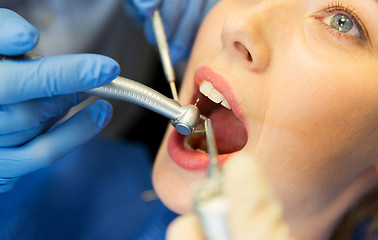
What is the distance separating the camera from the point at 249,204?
1.78 ft

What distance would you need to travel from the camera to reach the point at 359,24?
862 mm

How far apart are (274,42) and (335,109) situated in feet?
0.67

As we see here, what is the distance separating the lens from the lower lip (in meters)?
0.95

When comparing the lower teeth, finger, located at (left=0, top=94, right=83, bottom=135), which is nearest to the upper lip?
the lower teeth

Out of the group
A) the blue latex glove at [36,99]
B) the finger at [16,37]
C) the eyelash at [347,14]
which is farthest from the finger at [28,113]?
the eyelash at [347,14]

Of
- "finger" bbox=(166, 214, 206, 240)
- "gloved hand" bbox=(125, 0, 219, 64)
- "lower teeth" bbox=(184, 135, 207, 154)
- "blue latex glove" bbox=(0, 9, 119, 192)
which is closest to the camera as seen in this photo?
"finger" bbox=(166, 214, 206, 240)

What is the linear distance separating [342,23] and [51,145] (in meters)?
0.75

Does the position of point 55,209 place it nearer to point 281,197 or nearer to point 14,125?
point 14,125

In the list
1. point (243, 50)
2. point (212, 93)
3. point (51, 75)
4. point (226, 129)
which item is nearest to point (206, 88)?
point (212, 93)

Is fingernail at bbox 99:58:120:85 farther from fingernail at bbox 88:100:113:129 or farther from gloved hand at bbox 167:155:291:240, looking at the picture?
gloved hand at bbox 167:155:291:240

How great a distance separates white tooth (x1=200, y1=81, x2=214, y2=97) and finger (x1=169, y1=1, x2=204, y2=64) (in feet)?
1.51

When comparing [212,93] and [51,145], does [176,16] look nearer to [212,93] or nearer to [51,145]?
[212,93]

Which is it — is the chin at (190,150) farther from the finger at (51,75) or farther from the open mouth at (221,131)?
the finger at (51,75)

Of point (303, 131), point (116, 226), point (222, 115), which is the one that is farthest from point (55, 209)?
point (303, 131)
